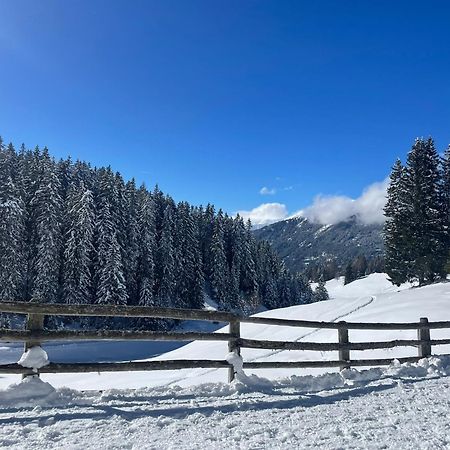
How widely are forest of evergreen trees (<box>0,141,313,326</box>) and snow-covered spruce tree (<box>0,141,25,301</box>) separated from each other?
9cm

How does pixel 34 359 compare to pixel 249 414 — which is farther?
pixel 34 359

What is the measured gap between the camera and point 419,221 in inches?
1827

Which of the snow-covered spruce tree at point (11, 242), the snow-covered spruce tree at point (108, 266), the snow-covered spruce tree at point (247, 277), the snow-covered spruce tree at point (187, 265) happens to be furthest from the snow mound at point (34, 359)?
the snow-covered spruce tree at point (247, 277)

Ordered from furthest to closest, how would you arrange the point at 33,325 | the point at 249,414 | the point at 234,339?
the point at 234,339
the point at 33,325
the point at 249,414

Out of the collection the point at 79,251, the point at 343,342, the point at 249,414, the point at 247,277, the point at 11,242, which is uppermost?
the point at 11,242

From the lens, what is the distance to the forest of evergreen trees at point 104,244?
45781 millimetres

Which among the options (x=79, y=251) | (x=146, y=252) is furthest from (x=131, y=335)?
(x=146, y=252)

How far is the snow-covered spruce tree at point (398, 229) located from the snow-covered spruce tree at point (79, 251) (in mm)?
33388

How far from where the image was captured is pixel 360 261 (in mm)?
184750

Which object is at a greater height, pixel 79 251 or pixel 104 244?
pixel 104 244

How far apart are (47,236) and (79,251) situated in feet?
11.9

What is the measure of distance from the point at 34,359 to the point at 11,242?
135 ft

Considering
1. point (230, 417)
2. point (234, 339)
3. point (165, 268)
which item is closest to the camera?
point (230, 417)

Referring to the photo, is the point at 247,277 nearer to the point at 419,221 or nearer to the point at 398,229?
the point at 398,229
